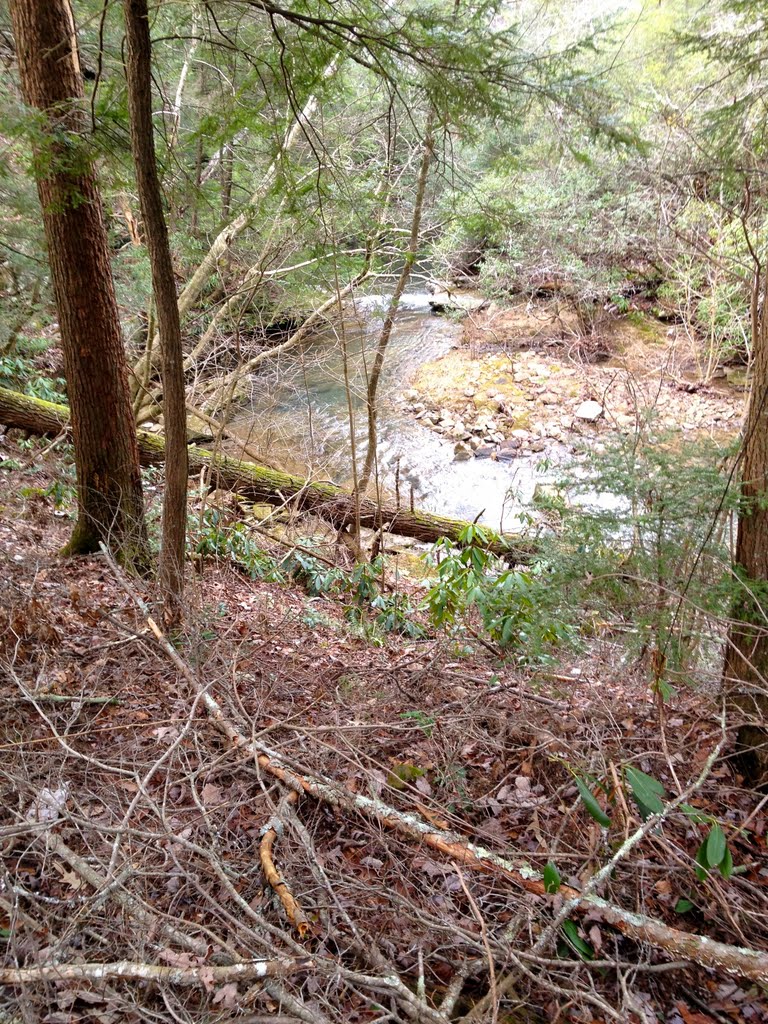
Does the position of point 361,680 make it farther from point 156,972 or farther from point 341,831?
point 156,972

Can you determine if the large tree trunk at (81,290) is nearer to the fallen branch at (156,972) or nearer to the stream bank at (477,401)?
the fallen branch at (156,972)

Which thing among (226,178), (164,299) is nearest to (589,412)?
(226,178)

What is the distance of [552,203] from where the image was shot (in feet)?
35.3

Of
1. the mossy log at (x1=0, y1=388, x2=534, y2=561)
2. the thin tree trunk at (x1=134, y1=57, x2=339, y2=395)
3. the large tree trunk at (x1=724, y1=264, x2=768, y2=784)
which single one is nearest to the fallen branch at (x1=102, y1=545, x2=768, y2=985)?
the large tree trunk at (x1=724, y1=264, x2=768, y2=784)

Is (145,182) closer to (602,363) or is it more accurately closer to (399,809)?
(399,809)

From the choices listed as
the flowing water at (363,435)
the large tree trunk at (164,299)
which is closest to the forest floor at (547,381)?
the flowing water at (363,435)

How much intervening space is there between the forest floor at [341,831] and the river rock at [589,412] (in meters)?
9.36

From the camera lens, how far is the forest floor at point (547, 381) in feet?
39.5

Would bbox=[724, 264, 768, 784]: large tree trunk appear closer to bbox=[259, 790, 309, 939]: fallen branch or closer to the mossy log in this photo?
bbox=[259, 790, 309, 939]: fallen branch

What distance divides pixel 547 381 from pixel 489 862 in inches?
511

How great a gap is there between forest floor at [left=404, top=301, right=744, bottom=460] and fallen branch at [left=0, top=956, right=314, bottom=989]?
34.1 ft

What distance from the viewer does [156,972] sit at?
182 cm

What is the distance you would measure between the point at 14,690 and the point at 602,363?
1399 centimetres

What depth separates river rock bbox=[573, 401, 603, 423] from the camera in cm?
1255
